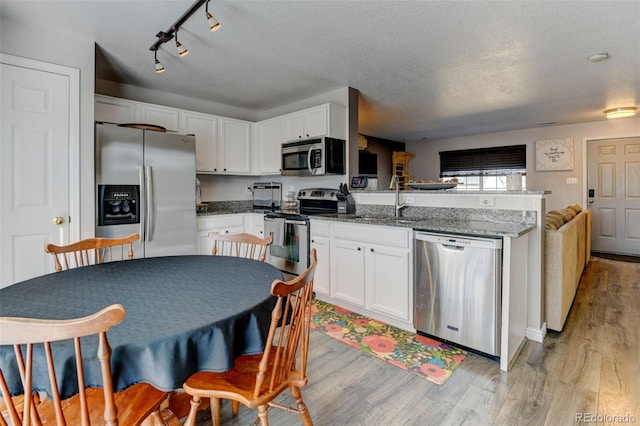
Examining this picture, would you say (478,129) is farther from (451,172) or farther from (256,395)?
(256,395)

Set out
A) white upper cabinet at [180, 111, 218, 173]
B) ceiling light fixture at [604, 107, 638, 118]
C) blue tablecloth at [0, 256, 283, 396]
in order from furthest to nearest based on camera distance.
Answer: ceiling light fixture at [604, 107, 638, 118] < white upper cabinet at [180, 111, 218, 173] < blue tablecloth at [0, 256, 283, 396]

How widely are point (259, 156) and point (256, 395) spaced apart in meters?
3.80

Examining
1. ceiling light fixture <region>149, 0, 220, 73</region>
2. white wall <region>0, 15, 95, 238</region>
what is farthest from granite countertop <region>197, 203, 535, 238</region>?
white wall <region>0, 15, 95, 238</region>

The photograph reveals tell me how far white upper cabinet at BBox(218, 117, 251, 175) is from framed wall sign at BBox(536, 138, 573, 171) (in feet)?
18.0

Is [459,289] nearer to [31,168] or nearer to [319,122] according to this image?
[319,122]

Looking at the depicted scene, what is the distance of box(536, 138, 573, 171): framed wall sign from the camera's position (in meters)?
5.85

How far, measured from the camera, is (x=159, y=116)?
146 inches

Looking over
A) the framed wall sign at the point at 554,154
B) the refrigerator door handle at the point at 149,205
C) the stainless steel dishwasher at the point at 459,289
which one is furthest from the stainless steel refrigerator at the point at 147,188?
the framed wall sign at the point at 554,154

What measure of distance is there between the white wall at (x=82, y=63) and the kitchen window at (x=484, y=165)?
6.06 metres

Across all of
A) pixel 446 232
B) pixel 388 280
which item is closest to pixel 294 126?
pixel 388 280

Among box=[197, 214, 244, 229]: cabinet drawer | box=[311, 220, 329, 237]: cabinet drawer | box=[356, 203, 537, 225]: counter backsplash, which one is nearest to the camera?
box=[356, 203, 537, 225]: counter backsplash

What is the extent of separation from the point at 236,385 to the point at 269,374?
0.14m

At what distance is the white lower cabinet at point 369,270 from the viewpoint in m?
2.61

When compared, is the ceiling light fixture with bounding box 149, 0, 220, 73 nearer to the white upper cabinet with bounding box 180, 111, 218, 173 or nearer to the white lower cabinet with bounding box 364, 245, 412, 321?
the white upper cabinet with bounding box 180, 111, 218, 173
